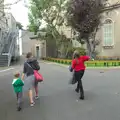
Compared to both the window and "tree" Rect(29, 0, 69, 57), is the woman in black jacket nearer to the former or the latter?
the window

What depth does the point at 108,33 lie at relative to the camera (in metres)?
27.8

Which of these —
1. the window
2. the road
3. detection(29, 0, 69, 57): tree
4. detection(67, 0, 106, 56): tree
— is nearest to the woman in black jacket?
the road

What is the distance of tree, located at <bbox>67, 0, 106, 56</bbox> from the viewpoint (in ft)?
79.8

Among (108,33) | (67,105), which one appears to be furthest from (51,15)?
(67,105)

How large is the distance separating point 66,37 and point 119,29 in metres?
8.42

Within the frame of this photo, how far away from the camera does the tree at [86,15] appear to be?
79.8 ft

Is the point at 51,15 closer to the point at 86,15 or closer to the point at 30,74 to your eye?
the point at 86,15

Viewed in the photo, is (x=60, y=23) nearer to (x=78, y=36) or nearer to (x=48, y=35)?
(x=48, y=35)

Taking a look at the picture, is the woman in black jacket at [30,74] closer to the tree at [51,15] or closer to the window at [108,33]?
the window at [108,33]

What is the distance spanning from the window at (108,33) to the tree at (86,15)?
2538 millimetres

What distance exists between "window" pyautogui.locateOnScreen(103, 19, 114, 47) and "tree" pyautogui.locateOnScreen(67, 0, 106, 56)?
2.54 metres

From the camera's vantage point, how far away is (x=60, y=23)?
32969mm

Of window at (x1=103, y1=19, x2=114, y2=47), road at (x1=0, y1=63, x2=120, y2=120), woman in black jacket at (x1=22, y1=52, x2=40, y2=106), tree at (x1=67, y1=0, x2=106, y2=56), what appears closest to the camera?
road at (x1=0, y1=63, x2=120, y2=120)

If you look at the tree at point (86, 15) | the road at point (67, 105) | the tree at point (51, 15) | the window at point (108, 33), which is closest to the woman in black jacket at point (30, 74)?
the road at point (67, 105)
